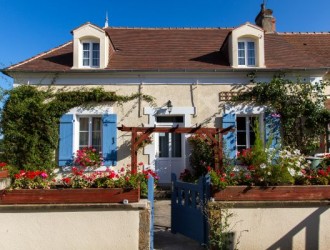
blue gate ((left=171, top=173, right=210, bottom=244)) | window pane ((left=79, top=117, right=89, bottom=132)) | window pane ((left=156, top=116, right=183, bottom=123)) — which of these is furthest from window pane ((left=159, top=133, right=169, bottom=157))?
blue gate ((left=171, top=173, right=210, bottom=244))

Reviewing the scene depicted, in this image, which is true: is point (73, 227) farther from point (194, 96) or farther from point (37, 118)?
point (194, 96)

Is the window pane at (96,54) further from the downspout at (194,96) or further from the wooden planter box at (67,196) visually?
the wooden planter box at (67,196)

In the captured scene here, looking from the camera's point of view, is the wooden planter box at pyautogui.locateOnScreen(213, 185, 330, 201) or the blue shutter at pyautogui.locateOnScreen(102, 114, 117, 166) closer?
the wooden planter box at pyautogui.locateOnScreen(213, 185, 330, 201)

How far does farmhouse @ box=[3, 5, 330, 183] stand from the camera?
9.66 meters

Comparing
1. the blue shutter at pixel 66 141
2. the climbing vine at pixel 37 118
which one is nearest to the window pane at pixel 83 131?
the blue shutter at pixel 66 141

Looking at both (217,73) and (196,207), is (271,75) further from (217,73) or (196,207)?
(196,207)

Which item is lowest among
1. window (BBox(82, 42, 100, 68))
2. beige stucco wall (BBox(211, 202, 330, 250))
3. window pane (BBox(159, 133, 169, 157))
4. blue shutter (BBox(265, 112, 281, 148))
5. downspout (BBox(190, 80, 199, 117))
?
beige stucco wall (BBox(211, 202, 330, 250))

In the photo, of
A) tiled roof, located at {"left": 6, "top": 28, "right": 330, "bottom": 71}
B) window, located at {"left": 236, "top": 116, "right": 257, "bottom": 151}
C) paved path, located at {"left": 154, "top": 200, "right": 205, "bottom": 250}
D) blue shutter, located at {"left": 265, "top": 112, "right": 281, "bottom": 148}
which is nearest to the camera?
paved path, located at {"left": 154, "top": 200, "right": 205, "bottom": 250}

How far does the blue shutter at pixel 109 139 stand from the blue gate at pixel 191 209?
13.3ft

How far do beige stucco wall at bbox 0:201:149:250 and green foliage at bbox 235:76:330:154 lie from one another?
21.2ft

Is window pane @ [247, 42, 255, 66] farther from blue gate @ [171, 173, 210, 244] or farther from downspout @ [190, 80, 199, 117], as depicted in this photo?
blue gate @ [171, 173, 210, 244]

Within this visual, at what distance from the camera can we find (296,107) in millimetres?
9555

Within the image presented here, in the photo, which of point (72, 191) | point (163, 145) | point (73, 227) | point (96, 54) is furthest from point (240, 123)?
point (73, 227)

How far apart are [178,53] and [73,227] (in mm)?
7792
